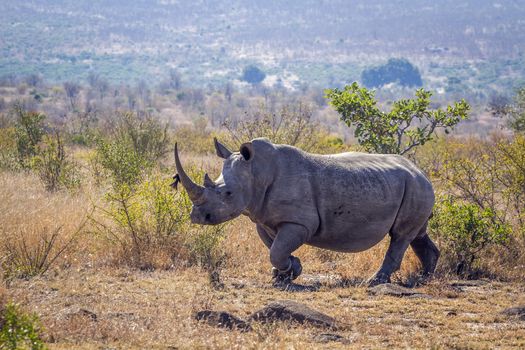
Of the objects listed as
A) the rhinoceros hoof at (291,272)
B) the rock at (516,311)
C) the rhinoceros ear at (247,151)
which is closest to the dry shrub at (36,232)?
the rhinoceros ear at (247,151)

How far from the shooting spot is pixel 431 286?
10812 millimetres

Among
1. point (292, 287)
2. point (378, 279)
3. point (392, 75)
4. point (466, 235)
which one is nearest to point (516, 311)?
point (378, 279)

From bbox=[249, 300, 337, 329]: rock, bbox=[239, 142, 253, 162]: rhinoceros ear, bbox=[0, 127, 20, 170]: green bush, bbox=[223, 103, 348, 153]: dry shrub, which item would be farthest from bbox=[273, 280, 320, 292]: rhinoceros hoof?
bbox=[0, 127, 20, 170]: green bush

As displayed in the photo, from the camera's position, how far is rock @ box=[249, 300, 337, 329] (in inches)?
336

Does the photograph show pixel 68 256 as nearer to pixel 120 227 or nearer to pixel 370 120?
pixel 120 227

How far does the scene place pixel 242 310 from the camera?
9.35 meters

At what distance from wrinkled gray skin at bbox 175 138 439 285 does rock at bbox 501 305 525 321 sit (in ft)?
7.08

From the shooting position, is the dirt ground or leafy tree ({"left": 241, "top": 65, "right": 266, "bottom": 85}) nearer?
the dirt ground

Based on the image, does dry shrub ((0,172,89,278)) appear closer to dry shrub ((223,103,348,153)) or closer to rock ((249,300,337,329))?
rock ((249,300,337,329))

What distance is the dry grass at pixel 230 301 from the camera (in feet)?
26.1

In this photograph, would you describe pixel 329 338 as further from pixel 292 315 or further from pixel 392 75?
pixel 392 75

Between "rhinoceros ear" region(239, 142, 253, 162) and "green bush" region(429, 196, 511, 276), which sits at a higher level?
"rhinoceros ear" region(239, 142, 253, 162)

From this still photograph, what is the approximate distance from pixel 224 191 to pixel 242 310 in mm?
1533

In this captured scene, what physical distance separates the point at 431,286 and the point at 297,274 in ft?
5.66
